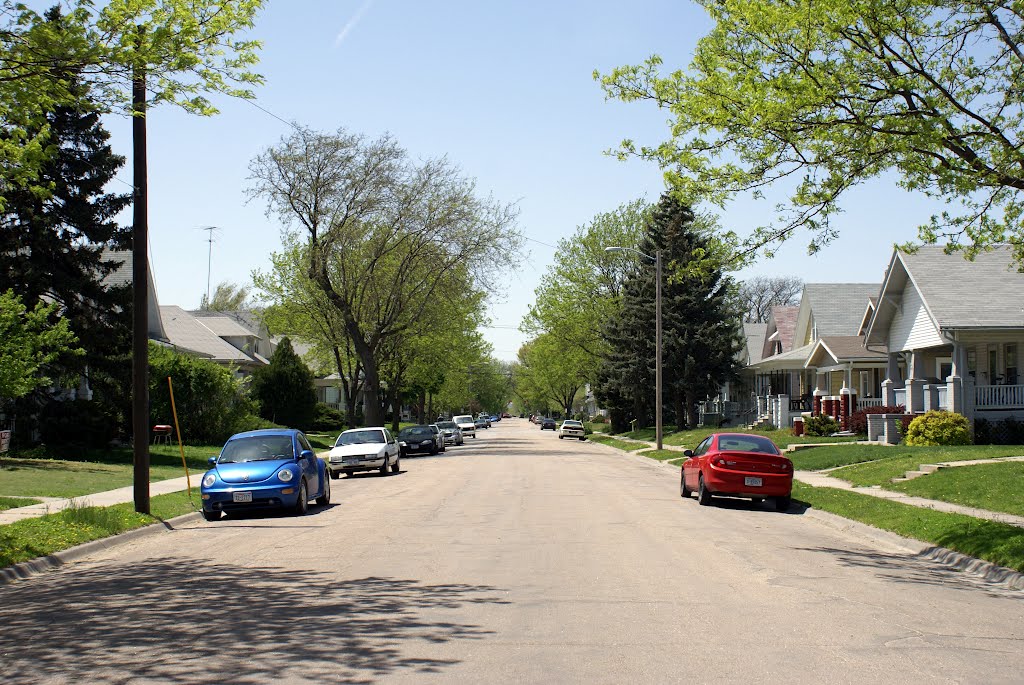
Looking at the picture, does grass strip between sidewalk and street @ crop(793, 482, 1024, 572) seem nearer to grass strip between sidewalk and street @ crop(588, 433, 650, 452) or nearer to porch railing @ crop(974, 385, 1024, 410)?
porch railing @ crop(974, 385, 1024, 410)

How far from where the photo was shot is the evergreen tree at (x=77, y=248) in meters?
31.6

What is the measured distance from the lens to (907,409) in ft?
116

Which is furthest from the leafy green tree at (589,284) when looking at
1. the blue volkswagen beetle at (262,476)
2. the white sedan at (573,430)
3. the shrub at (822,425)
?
the blue volkswagen beetle at (262,476)

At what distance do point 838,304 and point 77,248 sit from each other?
119 ft

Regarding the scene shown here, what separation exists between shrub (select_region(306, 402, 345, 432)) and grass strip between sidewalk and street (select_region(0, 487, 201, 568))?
45703mm

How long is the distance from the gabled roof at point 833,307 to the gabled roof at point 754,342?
13475mm

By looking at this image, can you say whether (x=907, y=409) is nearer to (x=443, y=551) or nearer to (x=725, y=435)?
(x=725, y=435)

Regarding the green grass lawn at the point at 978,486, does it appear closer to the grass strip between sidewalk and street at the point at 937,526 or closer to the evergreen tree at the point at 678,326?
the grass strip between sidewalk and street at the point at 937,526

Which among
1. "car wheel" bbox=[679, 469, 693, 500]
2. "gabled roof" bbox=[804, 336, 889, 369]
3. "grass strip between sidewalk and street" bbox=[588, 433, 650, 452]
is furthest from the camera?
"grass strip between sidewalk and street" bbox=[588, 433, 650, 452]

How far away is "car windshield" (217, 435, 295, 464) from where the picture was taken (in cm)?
1908

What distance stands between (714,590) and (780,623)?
1623 mm

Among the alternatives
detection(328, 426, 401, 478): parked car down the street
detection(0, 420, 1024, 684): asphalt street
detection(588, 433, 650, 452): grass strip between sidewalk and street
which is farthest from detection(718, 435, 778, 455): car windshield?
detection(588, 433, 650, 452): grass strip between sidewalk and street

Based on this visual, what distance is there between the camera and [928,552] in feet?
45.8

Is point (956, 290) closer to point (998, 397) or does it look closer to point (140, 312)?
point (998, 397)
